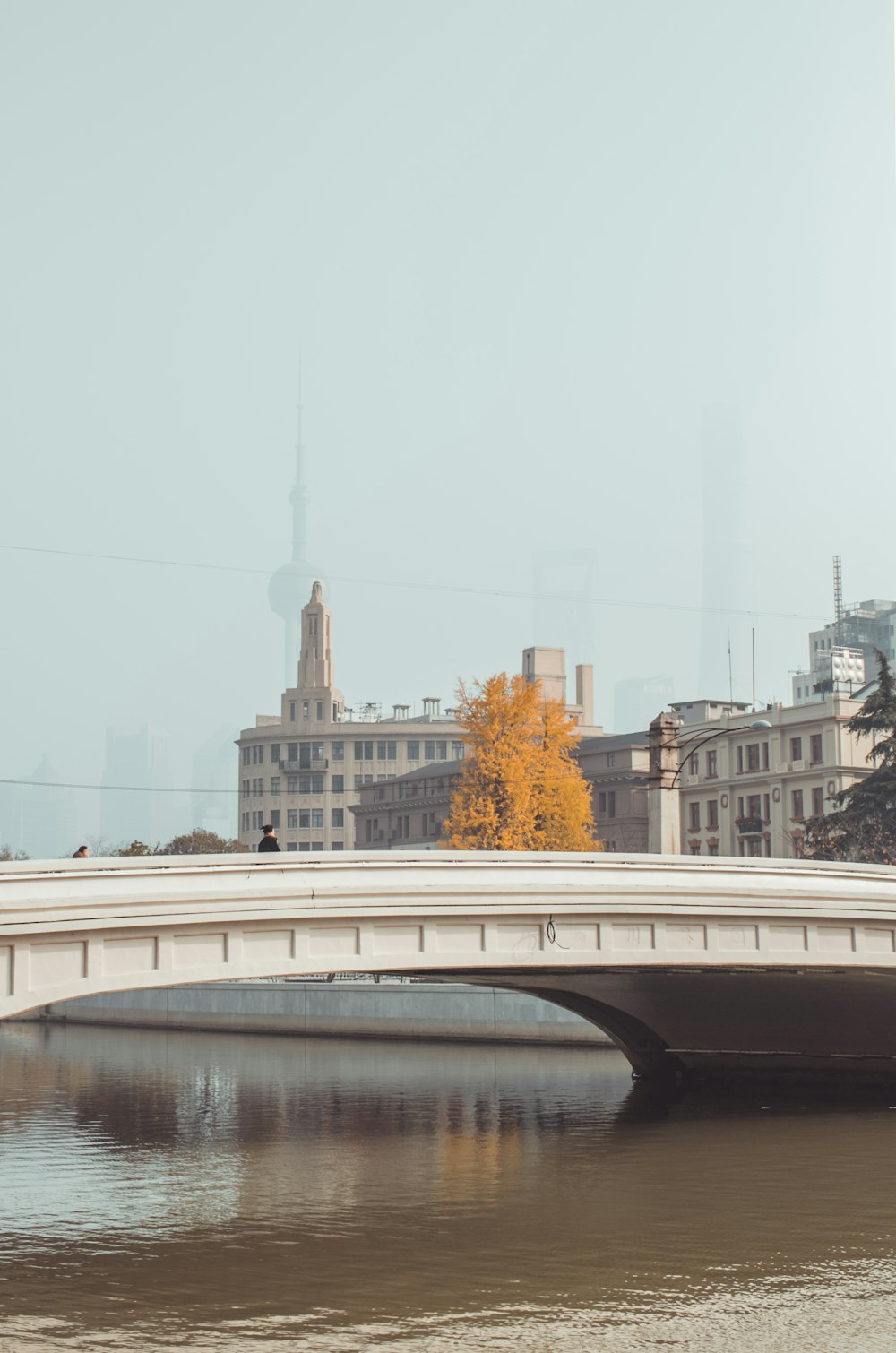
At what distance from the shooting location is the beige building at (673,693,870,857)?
2980 inches

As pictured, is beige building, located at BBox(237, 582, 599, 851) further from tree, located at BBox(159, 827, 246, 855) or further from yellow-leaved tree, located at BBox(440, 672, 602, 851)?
yellow-leaved tree, located at BBox(440, 672, 602, 851)

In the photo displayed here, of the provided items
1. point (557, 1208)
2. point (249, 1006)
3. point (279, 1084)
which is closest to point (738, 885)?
point (557, 1208)

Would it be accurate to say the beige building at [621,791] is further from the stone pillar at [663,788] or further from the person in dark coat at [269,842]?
the person in dark coat at [269,842]

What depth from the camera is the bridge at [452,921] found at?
1898 centimetres

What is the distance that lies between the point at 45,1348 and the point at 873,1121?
18744 millimetres

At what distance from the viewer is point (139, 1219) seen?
20359mm

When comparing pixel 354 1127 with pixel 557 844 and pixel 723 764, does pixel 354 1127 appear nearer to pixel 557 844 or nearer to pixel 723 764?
pixel 557 844

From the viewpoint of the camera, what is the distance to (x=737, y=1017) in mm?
35031

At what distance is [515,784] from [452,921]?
3135 cm

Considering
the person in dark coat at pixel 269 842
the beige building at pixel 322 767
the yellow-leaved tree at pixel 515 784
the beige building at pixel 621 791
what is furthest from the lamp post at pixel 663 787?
the beige building at pixel 322 767

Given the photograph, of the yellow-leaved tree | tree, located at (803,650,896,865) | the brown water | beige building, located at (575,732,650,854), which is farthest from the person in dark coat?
beige building, located at (575,732,650,854)

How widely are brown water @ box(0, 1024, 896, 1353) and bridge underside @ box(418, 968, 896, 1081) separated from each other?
1712 mm

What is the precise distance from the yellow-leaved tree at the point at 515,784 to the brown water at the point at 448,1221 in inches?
666

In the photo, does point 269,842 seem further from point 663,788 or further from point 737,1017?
point 737,1017
